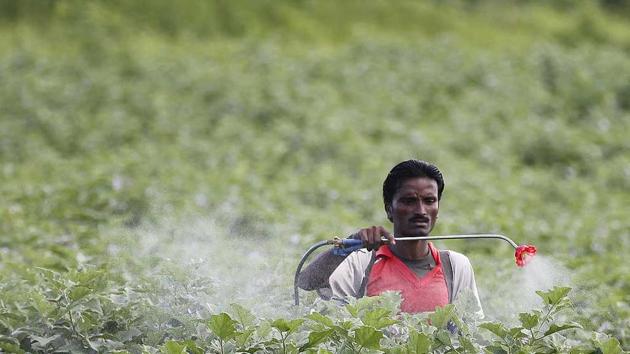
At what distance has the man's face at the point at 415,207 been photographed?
407cm

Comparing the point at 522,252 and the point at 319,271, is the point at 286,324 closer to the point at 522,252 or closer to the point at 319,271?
the point at 319,271

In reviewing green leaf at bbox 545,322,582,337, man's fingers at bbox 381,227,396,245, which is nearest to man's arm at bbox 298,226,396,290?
man's fingers at bbox 381,227,396,245

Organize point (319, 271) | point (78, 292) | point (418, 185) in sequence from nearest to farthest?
1. point (78, 292)
2. point (319, 271)
3. point (418, 185)

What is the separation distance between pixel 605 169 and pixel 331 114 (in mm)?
3325

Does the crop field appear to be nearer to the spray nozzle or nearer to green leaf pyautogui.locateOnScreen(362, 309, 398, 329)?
green leaf pyautogui.locateOnScreen(362, 309, 398, 329)

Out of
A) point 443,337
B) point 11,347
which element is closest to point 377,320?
point 443,337

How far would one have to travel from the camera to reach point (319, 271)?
401 cm

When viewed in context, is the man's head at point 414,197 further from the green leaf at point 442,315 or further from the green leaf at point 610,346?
the green leaf at point 610,346

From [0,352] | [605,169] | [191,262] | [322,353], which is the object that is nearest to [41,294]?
[0,352]

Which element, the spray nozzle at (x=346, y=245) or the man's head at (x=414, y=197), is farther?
the man's head at (x=414, y=197)

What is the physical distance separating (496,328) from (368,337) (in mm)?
439

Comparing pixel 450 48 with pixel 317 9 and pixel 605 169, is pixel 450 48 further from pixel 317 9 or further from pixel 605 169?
pixel 605 169

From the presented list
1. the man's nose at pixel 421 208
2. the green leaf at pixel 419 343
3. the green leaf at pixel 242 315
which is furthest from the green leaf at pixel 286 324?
the man's nose at pixel 421 208

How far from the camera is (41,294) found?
371cm
